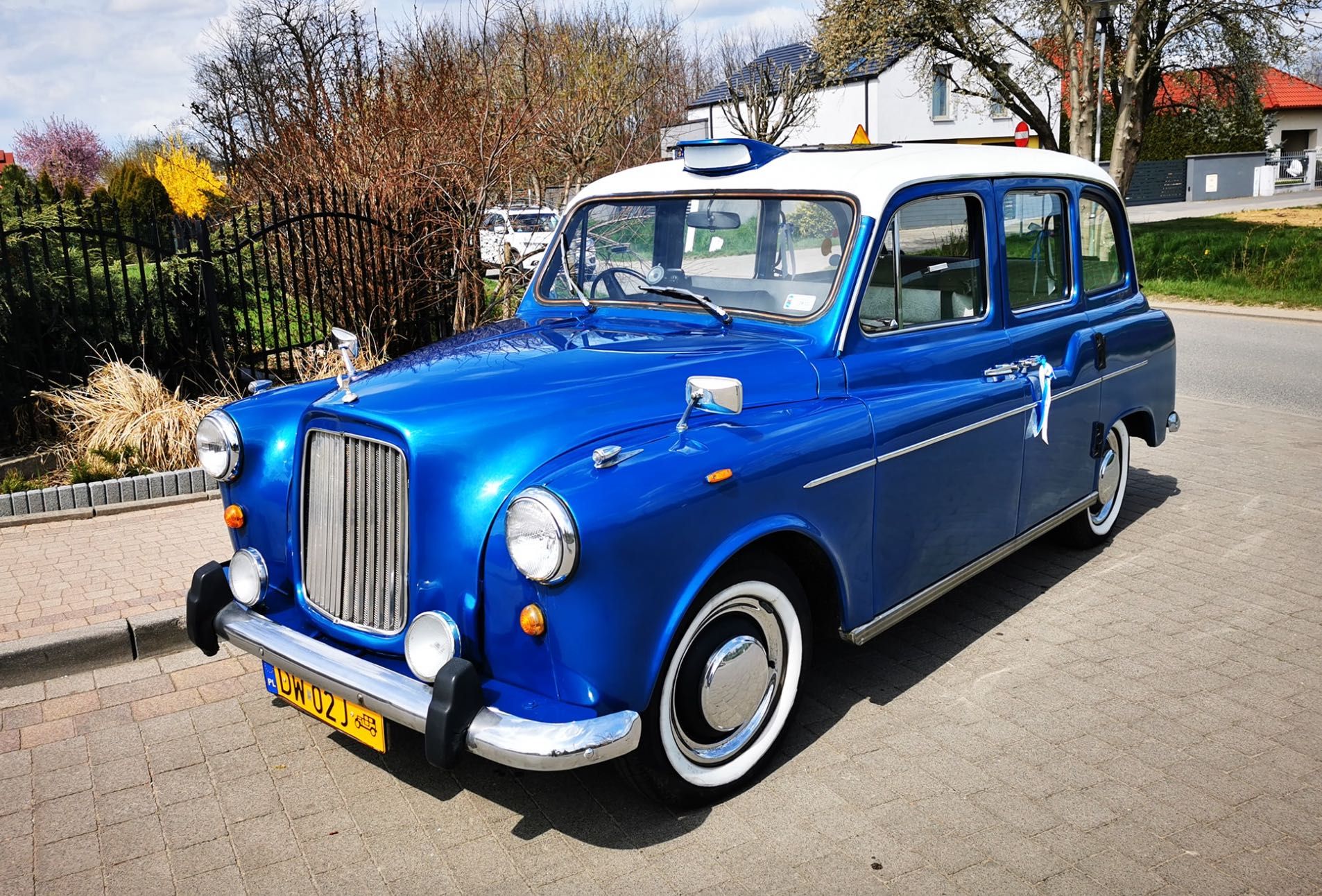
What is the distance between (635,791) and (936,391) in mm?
1862

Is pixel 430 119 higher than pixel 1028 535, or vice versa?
pixel 430 119

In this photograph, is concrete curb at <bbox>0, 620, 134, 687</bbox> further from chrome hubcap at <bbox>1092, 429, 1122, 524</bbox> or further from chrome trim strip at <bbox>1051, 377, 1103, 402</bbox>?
chrome hubcap at <bbox>1092, 429, 1122, 524</bbox>

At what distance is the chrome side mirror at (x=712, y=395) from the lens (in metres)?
3.09

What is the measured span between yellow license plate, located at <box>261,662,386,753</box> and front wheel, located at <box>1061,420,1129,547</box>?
3872 millimetres

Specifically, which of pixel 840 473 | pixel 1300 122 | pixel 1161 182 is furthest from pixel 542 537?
pixel 1300 122

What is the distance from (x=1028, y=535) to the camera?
4.69m

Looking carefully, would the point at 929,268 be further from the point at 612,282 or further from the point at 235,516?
the point at 235,516

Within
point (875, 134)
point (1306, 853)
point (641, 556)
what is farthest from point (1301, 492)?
point (875, 134)

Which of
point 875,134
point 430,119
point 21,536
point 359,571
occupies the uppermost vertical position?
point 875,134

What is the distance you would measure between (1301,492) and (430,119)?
24.4 feet

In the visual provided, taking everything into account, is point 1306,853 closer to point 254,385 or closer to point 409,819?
point 409,819

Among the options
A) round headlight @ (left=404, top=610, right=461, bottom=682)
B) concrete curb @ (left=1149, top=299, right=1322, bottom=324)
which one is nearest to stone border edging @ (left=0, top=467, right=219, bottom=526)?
round headlight @ (left=404, top=610, right=461, bottom=682)

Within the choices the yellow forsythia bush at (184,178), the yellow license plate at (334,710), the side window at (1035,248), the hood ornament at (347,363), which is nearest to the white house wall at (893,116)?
the yellow forsythia bush at (184,178)

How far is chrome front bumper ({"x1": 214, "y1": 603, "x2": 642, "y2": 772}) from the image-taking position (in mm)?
2668
